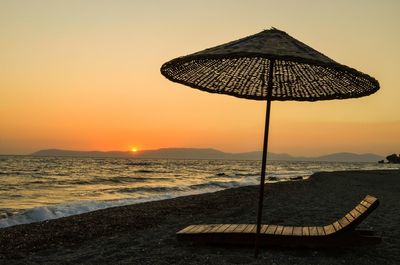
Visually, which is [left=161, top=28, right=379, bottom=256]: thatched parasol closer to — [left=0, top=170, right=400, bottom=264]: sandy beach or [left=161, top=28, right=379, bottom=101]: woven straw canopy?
[left=161, top=28, right=379, bottom=101]: woven straw canopy

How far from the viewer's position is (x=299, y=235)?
678 centimetres

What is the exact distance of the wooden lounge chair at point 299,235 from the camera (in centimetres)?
662

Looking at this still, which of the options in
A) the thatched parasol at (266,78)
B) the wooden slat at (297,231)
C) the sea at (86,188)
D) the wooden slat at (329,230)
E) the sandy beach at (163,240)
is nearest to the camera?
the thatched parasol at (266,78)

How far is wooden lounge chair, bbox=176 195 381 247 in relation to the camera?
662 centimetres

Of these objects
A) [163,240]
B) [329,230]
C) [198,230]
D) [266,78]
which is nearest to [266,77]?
[266,78]

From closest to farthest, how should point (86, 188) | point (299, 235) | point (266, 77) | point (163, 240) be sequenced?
point (266, 77) < point (299, 235) < point (163, 240) < point (86, 188)

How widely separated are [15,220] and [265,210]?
8.48 metres

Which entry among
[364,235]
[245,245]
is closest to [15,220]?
[245,245]

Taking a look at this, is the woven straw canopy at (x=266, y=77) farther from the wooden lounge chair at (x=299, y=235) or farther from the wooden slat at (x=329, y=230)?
the wooden slat at (x=329, y=230)

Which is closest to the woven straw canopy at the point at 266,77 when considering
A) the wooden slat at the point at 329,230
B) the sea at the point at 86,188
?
the wooden slat at the point at 329,230

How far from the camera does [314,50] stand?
5172 millimetres

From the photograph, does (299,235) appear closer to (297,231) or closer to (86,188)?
(297,231)

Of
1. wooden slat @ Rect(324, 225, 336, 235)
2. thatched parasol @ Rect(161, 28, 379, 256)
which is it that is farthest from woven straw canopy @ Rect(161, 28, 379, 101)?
wooden slat @ Rect(324, 225, 336, 235)

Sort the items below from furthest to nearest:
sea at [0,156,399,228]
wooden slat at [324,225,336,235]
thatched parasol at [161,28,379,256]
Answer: sea at [0,156,399,228]
wooden slat at [324,225,336,235]
thatched parasol at [161,28,379,256]
